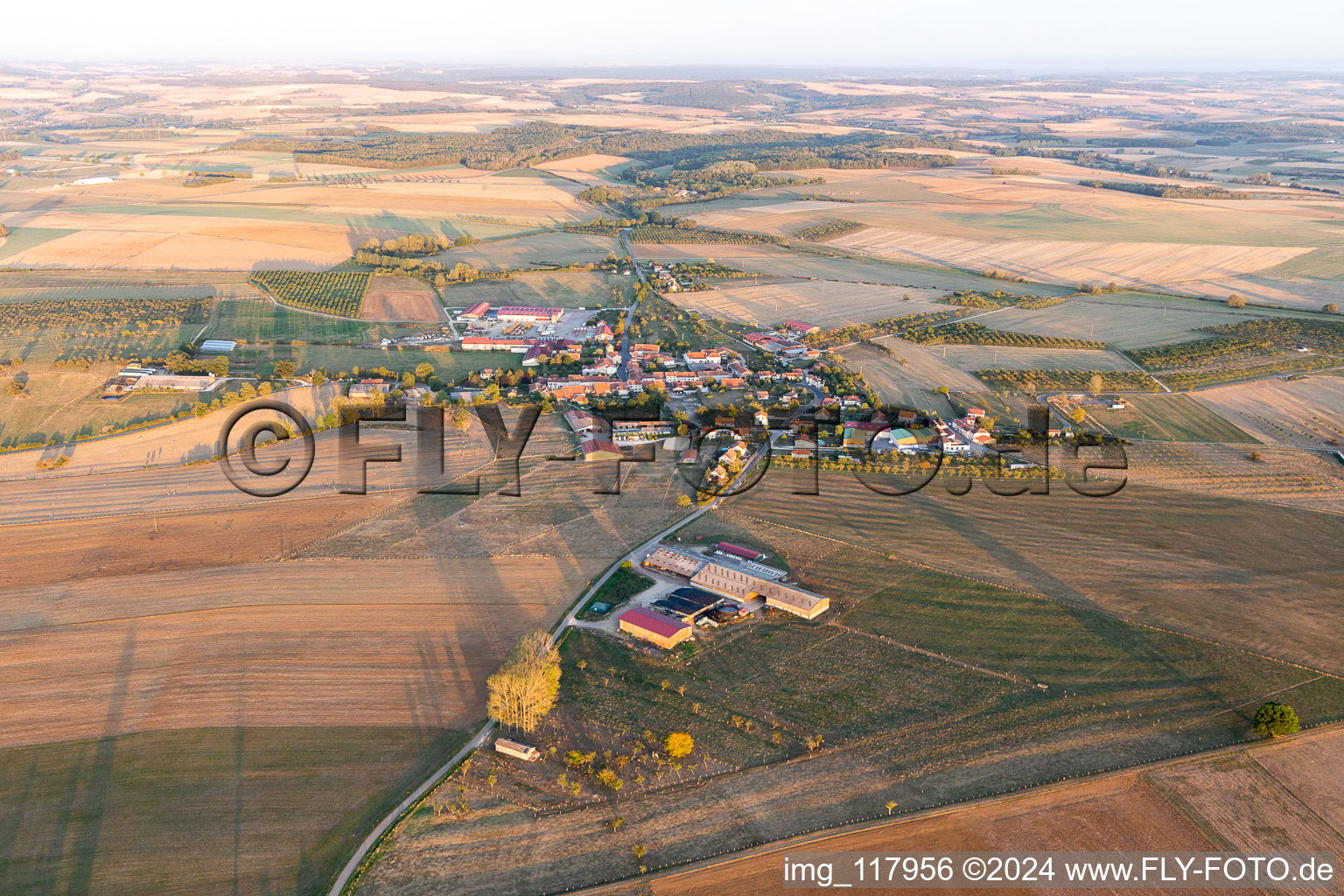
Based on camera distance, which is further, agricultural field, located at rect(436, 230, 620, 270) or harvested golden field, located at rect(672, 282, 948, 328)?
agricultural field, located at rect(436, 230, 620, 270)

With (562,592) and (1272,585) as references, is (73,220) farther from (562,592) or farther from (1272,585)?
(1272,585)

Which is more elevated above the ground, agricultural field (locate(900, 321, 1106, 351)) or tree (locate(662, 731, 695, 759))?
agricultural field (locate(900, 321, 1106, 351))

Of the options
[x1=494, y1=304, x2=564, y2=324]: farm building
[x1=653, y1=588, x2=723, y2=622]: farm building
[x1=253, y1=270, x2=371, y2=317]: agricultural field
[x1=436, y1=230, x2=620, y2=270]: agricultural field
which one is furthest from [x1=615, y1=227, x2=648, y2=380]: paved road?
[x1=653, y1=588, x2=723, y2=622]: farm building

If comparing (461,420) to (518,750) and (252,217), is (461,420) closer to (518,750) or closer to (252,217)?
(518,750)

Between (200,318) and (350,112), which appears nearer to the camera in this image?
(200,318)

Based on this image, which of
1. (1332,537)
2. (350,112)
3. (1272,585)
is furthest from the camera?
(350,112)

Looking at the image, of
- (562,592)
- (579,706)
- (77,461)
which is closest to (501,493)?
→ (562,592)

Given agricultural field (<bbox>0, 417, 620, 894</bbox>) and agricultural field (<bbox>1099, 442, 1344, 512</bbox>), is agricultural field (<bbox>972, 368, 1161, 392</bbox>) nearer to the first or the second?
agricultural field (<bbox>1099, 442, 1344, 512</bbox>)
